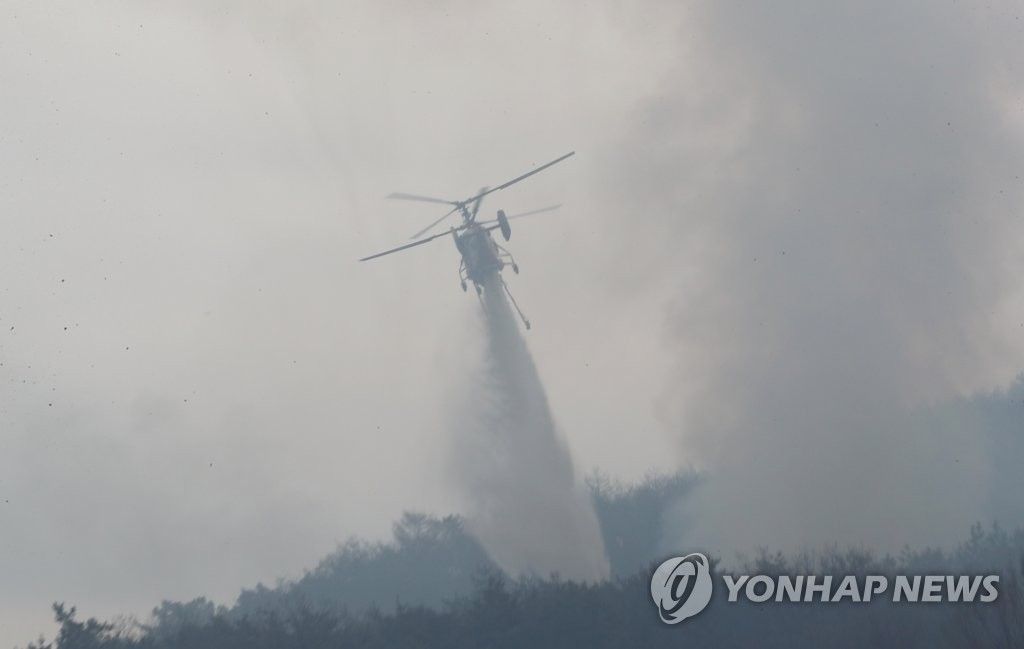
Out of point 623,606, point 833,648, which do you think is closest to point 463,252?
point 623,606

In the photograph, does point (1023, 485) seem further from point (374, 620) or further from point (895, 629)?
point (374, 620)

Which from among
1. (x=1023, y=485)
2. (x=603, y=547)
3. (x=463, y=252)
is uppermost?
(x=463, y=252)

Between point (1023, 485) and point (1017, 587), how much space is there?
1214 inches

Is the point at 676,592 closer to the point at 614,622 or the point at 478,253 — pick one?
the point at 614,622

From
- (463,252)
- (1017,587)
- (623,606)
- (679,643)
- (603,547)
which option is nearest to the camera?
(1017,587)

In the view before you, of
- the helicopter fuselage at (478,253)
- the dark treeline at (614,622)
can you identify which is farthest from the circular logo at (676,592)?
the helicopter fuselage at (478,253)

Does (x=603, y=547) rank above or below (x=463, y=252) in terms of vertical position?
below

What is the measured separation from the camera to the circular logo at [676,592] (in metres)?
58.4

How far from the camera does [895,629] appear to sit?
56.1m

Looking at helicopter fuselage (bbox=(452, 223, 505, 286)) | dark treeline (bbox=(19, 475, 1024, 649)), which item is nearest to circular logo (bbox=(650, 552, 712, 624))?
dark treeline (bbox=(19, 475, 1024, 649))

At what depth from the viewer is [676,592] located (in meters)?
58.4

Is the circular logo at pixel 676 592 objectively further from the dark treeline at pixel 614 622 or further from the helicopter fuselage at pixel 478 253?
the helicopter fuselage at pixel 478 253

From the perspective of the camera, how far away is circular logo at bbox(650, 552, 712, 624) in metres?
58.4

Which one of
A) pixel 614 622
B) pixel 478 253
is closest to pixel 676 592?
pixel 614 622
